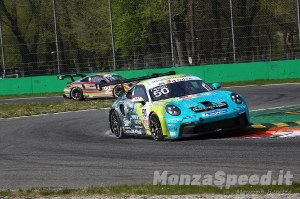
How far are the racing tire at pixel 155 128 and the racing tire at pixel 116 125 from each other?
4.65 ft

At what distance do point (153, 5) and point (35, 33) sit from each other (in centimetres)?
672

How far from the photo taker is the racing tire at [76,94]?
1115 inches

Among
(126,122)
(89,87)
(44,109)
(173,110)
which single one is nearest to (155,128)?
(173,110)

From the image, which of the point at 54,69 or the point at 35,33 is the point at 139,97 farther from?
the point at 35,33

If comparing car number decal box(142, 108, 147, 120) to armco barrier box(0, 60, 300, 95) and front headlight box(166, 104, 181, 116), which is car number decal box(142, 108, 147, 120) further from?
armco barrier box(0, 60, 300, 95)

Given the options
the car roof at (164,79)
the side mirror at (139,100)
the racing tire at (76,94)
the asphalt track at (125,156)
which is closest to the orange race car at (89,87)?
the racing tire at (76,94)

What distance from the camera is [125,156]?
11.1m

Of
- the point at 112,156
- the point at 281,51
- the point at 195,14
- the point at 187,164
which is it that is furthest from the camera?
the point at 195,14

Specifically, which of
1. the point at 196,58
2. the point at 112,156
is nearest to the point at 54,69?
the point at 196,58

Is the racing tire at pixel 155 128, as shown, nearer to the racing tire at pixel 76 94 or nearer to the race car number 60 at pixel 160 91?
the race car number 60 at pixel 160 91

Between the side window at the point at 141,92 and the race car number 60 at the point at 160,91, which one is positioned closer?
the race car number 60 at the point at 160,91

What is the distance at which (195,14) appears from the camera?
3359cm

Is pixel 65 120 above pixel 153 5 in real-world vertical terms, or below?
below

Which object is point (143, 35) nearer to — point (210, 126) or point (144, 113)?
point (144, 113)
